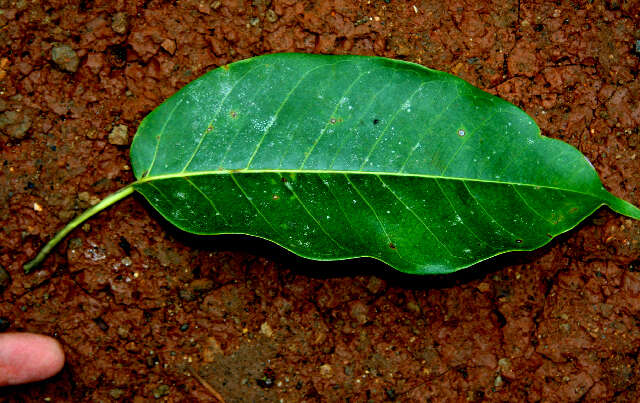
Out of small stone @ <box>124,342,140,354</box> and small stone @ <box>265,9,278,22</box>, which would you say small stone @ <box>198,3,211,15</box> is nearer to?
small stone @ <box>265,9,278,22</box>

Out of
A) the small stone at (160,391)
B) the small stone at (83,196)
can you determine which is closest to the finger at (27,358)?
the small stone at (160,391)

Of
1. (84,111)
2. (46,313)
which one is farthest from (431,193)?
(46,313)

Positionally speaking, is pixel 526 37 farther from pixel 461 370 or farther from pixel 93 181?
pixel 93 181

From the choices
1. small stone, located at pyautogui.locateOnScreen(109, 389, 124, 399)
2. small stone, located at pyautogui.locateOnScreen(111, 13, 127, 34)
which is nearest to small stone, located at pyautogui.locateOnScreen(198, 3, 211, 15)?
small stone, located at pyautogui.locateOnScreen(111, 13, 127, 34)

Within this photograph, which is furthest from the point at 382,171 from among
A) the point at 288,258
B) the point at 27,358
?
the point at 27,358

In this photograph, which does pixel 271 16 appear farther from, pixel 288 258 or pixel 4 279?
pixel 4 279

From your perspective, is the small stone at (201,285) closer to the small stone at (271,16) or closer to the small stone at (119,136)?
the small stone at (119,136)
